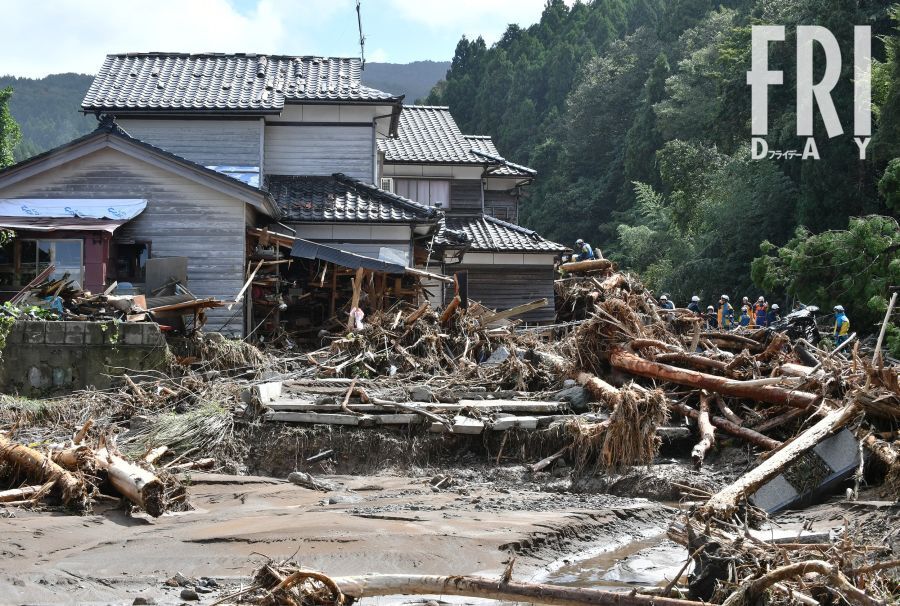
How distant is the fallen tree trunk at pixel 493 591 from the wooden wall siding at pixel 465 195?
25.2 metres

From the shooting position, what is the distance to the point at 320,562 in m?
8.91

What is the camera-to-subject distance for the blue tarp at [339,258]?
20.3 metres

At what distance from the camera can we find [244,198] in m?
20.3

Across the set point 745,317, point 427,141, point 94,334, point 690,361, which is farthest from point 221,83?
point 690,361

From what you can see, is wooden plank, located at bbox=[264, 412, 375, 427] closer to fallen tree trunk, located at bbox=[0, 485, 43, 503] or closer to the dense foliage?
fallen tree trunk, located at bbox=[0, 485, 43, 503]

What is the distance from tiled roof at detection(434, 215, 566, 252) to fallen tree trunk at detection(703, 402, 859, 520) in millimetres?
14985

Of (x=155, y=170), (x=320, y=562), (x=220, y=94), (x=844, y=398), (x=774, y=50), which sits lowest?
(x=320, y=562)

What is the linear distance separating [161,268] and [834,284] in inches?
624

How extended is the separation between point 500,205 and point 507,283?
687cm

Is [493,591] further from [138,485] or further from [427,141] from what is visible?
[427,141]

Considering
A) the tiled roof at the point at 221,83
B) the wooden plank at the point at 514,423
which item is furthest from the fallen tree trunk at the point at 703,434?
the tiled roof at the point at 221,83

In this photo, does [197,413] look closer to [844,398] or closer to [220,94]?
[844,398]

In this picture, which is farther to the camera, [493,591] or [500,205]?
[500,205]

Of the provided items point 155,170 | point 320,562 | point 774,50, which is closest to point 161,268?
point 155,170
